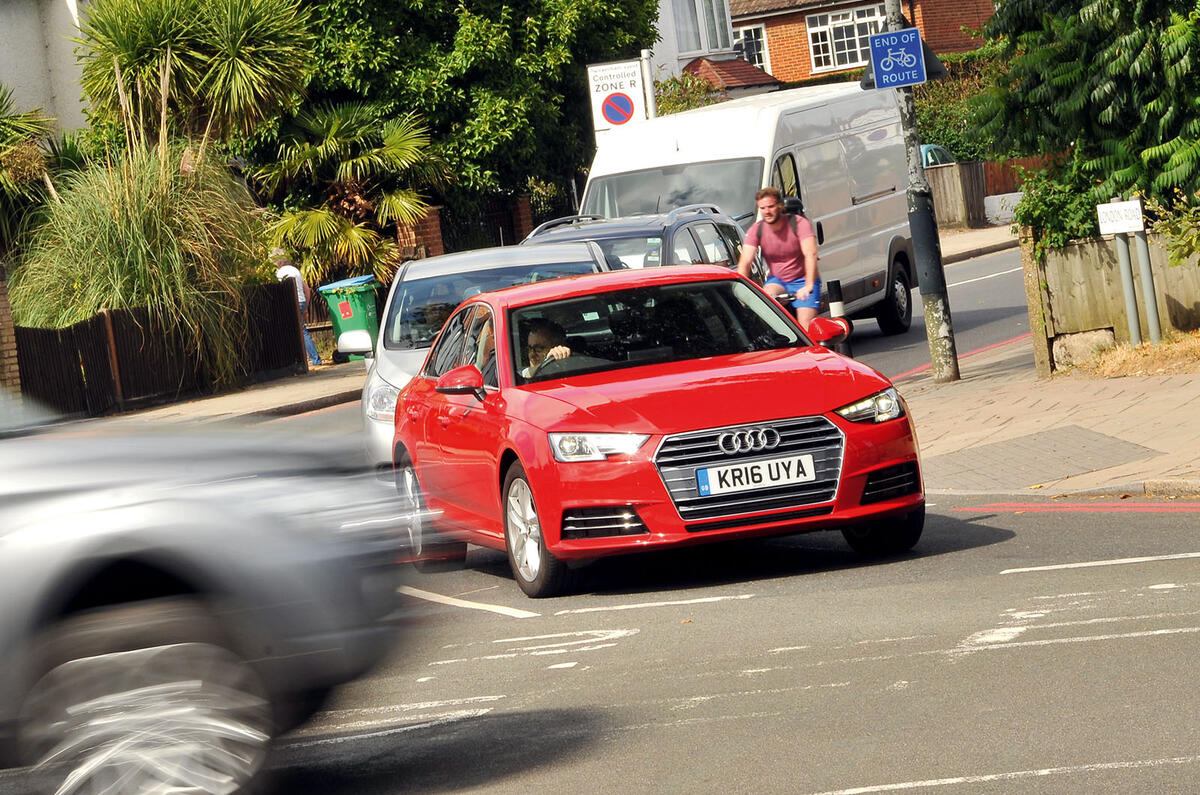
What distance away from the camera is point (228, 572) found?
488 cm

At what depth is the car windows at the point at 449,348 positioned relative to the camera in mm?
10305

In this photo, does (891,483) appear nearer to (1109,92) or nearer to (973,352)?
(1109,92)

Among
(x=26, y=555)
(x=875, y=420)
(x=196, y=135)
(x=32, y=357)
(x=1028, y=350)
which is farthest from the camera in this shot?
(x=196, y=135)

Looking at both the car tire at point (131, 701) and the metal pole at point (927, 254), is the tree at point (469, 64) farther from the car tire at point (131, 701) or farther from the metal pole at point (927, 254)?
the car tire at point (131, 701)

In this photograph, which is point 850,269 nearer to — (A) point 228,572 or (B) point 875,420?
(B) point 875,420

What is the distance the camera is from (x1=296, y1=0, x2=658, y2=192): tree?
31938 mm

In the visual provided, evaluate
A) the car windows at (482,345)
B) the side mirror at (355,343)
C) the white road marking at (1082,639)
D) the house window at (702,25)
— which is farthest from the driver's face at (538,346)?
the house window at (702,25)

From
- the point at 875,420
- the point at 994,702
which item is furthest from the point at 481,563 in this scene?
the point at 994,702

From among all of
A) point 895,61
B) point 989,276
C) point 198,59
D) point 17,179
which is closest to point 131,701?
point 895,61

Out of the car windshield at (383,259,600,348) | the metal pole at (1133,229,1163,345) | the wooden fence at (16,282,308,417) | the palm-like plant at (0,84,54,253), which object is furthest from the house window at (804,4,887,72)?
the car windshield at (383,259,600,348)

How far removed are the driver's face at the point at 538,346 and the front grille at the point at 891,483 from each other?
1.88m

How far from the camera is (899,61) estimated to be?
1524cm

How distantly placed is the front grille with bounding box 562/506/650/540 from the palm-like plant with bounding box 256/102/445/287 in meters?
22.0

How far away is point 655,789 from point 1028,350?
13.2m
